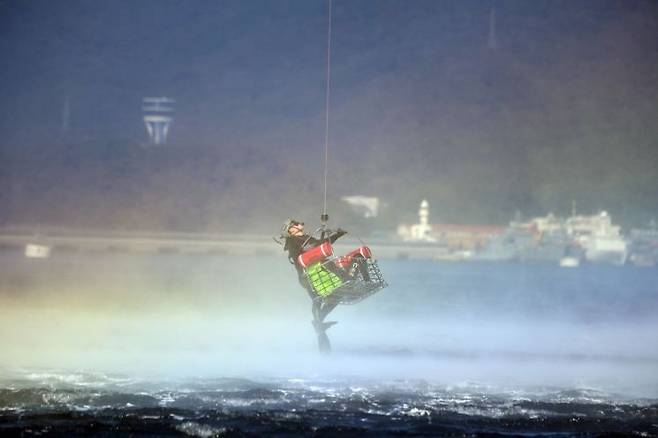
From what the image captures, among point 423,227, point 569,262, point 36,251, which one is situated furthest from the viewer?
point 569,262

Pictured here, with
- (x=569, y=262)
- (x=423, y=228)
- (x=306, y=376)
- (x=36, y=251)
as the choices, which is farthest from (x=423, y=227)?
(x=306, y=376)

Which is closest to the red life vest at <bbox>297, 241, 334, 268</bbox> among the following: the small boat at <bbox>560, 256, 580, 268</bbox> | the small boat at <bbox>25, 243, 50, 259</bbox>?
the small boat at <bbox>25, 243, 50, 259</bbox>

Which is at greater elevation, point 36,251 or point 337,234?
point 36,251

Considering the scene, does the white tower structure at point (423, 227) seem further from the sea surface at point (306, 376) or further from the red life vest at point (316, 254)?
the red life vest at point (316, 254)

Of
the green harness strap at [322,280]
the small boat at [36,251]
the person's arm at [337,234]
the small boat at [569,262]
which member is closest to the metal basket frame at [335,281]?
the green harness strap at [322,280]

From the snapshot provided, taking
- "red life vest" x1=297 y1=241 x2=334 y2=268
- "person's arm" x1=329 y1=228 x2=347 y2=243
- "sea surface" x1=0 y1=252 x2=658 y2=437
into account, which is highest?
"person's arm" x1=329 y1=228 x2=347 y2=243

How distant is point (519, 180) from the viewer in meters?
59.6

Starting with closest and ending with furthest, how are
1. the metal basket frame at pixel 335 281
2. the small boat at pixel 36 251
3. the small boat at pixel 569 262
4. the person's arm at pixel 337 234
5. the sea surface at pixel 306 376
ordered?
the sea surface at pixel 306 376, the person's arm at pixel 337 234, the metal basket frame at pixel 335 281, the small boat at pixel 36 251, the small boat at pixel 569 262

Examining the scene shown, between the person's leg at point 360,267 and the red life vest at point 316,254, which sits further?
the person's leg at point 360,267

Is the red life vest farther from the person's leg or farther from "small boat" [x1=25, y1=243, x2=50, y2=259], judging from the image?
"small boat" [x1=25, y1=243, x2=50, y2=259]

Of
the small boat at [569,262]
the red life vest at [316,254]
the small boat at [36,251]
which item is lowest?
the red life vest at [316,254]

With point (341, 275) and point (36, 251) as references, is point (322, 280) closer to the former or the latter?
point (341, 275)

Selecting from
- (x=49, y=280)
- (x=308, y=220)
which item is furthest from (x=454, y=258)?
(x=49, y=280)

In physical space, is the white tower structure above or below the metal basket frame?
above
